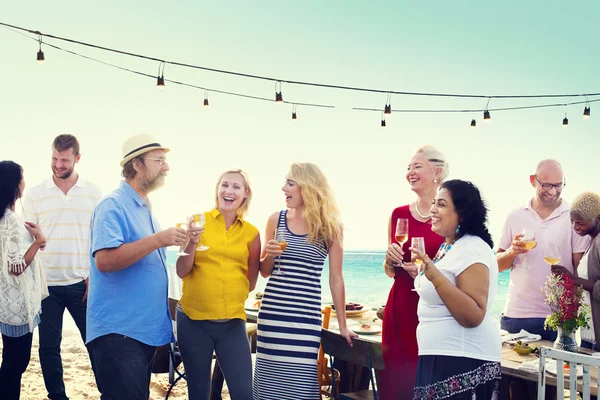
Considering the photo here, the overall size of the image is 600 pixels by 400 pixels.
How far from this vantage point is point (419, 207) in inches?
124

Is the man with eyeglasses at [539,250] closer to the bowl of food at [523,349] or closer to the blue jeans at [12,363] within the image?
the bowl of food at [523,349]

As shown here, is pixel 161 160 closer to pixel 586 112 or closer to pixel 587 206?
pixel 587 206

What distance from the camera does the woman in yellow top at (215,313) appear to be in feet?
9.17

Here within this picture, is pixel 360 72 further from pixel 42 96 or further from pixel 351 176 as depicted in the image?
pixel 351 176

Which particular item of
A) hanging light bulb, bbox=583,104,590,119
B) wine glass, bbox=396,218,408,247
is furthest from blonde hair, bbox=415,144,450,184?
hanging light bulb, bbox=583,104,590,119

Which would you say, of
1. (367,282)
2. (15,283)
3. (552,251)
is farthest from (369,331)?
(367,282)

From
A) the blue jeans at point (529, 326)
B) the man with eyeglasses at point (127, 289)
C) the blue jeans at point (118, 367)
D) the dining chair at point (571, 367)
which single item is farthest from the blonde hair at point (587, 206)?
the blue jeans at point (118, 367)

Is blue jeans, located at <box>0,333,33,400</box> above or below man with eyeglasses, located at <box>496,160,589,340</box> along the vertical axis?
below

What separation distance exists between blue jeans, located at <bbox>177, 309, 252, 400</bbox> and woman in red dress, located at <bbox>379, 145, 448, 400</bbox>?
0.82 meters

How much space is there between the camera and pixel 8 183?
3.55 metres

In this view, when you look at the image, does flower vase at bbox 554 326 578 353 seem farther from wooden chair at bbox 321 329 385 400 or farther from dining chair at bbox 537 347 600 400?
wooden chair at bbox 321 329 385 400

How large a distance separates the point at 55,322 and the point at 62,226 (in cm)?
75

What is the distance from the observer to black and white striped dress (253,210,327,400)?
2877 millimetres

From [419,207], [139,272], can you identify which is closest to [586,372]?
[419,207]
